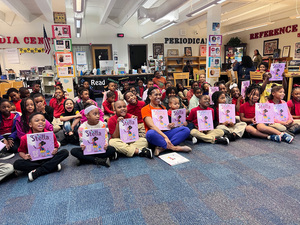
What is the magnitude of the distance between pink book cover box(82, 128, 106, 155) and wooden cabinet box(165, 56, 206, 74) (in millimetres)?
9035

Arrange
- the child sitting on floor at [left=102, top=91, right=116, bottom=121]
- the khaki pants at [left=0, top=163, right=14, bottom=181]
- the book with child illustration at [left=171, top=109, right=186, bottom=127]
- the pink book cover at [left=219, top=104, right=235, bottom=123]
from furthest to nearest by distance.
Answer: the child sitting on floor at [left=102, top=91, right=116, bottom=121] < the pink book cover at [left=219, top=104, right=235, bottom=123] < the book with child illustration at [left=171, top=109, right=186, bottom=127] < the khaki pants at [left=0, top=163, right=14, bottom=181]

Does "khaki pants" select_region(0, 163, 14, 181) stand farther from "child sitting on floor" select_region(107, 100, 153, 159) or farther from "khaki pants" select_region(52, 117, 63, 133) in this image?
"khaki pants" select_region(52, 117, 63, 133)

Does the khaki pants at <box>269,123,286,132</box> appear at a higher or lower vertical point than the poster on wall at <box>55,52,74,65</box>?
lower

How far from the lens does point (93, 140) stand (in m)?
2.34

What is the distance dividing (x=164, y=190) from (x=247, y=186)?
2.53 ft

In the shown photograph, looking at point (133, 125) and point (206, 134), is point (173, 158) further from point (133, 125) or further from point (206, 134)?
point (206, 134)

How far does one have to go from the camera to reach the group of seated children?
7.57ft

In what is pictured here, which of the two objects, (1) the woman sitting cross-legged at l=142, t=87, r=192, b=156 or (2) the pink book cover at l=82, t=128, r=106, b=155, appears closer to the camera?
(2) the pink book cover at l=82, t=128, r=106, b=155

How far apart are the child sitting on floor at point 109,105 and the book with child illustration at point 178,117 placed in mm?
1488

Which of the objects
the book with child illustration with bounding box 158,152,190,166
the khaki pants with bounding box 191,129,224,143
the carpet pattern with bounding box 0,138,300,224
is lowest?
the carpet pattern with bounding box 0,138,300,224

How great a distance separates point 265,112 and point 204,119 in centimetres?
96

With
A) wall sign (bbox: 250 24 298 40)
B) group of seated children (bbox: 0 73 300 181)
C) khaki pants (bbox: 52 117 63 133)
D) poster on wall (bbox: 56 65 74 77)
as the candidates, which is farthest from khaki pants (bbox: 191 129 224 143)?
wall sign (bbox: 250 24 298 40)

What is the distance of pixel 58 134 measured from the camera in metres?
3.86

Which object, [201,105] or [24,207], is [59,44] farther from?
[24,207]
